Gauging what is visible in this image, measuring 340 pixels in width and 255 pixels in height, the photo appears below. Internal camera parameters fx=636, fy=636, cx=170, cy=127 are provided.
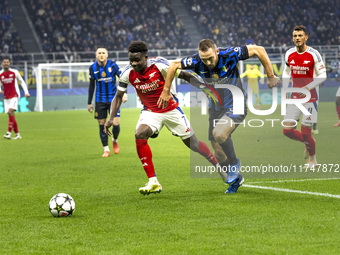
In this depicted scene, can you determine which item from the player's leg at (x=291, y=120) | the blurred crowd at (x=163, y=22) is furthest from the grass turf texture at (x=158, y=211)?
the blurred crowd at (x=163, y=22)

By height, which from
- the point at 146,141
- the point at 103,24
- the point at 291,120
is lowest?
the point at 103,24

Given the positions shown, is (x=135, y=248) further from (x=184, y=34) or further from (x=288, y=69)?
(x=184, y=34)

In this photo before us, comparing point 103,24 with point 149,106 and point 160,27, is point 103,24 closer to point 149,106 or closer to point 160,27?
point 160,27

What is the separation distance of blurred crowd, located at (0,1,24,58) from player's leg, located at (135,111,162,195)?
2832 centimetres

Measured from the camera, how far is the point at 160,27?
40.5 m

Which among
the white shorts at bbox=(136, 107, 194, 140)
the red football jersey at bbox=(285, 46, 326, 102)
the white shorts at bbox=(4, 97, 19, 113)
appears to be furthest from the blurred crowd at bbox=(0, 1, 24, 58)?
the white shorts at bbox=(136, 107, 194, 140)

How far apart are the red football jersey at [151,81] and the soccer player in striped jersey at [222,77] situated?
0.55 ft

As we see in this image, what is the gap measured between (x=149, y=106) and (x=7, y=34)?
30.2 meters

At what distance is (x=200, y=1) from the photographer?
142 ft

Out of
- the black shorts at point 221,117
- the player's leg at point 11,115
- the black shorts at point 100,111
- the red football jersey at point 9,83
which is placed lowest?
the player's leg at point 11,115

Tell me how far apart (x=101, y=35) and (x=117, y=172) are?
29195 millimetres

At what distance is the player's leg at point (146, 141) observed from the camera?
761cm

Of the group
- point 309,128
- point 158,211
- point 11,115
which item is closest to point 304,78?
point 309,128

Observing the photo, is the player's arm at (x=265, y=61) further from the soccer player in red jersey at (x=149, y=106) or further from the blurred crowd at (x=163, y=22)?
the blurred crowd at (x=163, y=22)
